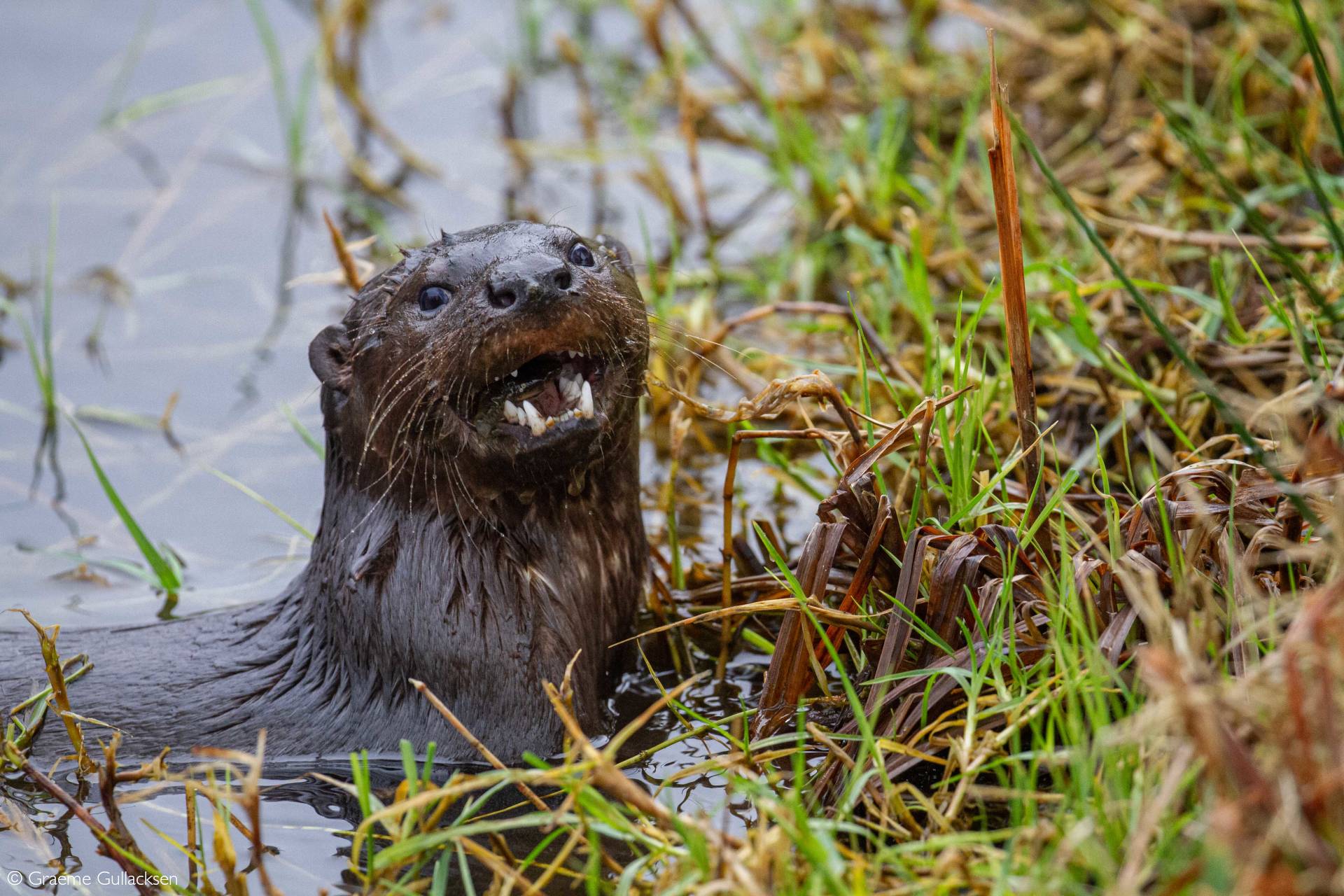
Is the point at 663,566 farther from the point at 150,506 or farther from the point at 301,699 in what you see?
the point at 150,506

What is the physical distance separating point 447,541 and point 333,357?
0.41m

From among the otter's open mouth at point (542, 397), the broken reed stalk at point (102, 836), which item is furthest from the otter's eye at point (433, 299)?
the broken reed stalk at point (102, 836)

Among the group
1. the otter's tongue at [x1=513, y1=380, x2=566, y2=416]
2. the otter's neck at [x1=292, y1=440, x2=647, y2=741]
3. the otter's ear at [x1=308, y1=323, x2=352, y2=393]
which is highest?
the otter's ear at [x1=308, y1=323, x2=352, y2=393]

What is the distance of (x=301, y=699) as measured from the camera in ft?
9.47

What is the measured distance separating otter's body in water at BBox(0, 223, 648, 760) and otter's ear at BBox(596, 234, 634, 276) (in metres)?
0.01

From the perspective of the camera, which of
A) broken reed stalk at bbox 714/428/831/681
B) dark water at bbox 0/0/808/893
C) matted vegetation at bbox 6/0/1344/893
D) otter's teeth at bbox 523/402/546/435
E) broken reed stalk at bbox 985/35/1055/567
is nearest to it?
matted vegetation at bbox 6/0/1344/893

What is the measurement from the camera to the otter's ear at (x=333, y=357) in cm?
282

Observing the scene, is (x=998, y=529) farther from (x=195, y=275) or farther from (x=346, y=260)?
(x=195, y=275)

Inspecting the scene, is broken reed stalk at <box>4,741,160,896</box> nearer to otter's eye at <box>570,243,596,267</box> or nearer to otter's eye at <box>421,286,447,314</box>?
otter's eye at <box>421,286,447,314</box>

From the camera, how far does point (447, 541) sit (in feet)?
9.12

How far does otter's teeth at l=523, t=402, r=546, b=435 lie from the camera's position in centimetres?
260

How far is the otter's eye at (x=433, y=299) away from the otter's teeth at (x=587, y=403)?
0.30 meters

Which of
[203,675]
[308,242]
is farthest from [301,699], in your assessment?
[308,242]

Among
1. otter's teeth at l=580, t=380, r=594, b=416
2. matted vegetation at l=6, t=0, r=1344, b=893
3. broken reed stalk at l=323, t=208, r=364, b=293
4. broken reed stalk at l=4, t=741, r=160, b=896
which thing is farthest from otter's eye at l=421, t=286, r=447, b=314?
broken reed stalk at l=4, t=741, r=160, b=896
